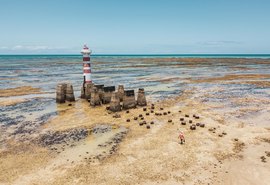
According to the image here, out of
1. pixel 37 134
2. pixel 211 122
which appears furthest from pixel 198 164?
pixel 37 134

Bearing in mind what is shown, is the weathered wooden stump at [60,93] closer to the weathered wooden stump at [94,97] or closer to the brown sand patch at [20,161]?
the weathered wooden stump at [94,97]

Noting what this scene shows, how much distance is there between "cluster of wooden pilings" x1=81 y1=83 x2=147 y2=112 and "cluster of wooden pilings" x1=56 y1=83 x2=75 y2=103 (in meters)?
1.45

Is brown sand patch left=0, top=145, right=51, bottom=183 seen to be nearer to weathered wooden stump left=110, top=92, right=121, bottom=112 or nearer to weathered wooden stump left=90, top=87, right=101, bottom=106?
weathered wooden stump left=110, top=92, right=121, bottom=112

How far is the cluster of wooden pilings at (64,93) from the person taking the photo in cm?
2455

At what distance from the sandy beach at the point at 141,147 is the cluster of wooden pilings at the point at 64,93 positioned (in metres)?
3.16

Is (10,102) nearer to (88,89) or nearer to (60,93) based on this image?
(60,93)

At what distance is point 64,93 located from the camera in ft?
81.8

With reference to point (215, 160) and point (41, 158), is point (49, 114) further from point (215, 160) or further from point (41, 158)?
point (215, 160)

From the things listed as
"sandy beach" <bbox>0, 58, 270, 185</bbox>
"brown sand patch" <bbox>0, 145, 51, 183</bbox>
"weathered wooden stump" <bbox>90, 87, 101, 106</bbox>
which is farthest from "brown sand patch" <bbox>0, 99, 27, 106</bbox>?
"brown sand patch" <bbox>0, 145, 51, 183</bbox>

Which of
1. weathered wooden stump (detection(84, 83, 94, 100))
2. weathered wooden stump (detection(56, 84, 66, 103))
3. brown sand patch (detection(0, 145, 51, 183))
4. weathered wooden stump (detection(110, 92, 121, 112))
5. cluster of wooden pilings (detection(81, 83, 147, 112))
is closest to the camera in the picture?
brown sand patch (detection(0, 145, 51, 183))

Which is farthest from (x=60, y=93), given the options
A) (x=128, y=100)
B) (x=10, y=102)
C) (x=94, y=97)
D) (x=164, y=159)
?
(x=164, y=159)

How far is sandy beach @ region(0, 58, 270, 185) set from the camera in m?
10.5

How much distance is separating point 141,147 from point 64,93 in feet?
45.2

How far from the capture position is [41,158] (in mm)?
12320
